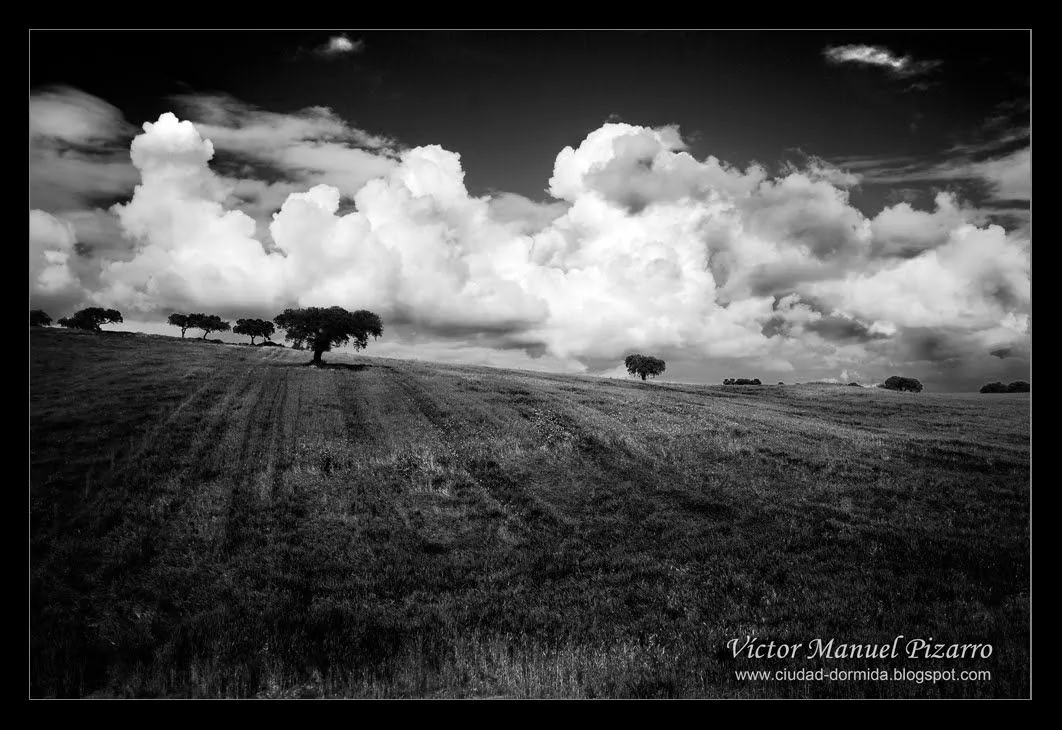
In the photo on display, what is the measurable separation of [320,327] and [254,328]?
79524 millimetres

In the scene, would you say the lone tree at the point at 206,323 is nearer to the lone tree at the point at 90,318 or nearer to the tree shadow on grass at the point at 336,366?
the lone tree at the point at 90,318

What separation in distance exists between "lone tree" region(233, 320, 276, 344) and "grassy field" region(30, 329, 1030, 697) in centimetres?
10496

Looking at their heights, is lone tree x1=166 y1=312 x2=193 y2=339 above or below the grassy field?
above

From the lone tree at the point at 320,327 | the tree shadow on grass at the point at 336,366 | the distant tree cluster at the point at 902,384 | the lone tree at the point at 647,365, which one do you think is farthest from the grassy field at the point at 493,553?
the lone tree at the point at 647,365

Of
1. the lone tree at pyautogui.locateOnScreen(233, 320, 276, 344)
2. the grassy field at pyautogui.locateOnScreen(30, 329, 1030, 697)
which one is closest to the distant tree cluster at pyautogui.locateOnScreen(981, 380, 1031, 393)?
the grassy field at pyautogui.locateOnScreen(30, 329, 1030, 697)

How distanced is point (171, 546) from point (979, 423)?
159ft

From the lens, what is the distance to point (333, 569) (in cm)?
1388

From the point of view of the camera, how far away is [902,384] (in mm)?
95188

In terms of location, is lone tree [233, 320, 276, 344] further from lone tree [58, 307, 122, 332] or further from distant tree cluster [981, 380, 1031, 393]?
distant tree cluster [981, 380, 1031, 393]

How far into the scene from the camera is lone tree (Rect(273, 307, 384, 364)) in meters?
59.2

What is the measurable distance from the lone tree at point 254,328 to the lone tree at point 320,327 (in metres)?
73.7

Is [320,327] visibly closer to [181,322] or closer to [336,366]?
[336,366]

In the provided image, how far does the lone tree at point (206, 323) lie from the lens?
134 meters
